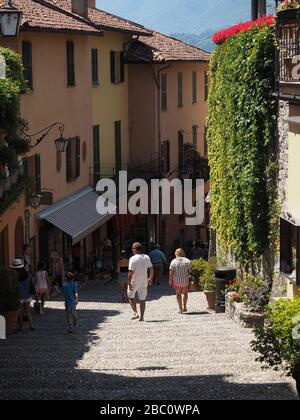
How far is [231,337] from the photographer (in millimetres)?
18141

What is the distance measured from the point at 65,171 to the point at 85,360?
1793 cm

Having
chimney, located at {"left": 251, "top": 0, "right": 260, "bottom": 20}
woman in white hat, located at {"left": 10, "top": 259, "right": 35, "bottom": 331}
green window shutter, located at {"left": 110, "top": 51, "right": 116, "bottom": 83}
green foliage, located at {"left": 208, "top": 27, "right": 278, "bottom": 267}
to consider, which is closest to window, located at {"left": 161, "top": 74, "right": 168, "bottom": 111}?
green window shutter, located at {"left": 110, "top": 51, "right": 116, "bottom": 83}

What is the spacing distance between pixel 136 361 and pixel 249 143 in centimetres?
521

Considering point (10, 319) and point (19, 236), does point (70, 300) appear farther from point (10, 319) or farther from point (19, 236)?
point (19, 236)

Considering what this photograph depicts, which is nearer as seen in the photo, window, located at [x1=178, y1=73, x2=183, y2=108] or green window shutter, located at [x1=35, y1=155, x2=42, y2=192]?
green window shutter, located at [x1=35, y1=155, x2=42, y2=192]

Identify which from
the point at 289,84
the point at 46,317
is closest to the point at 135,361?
the point at 289,84

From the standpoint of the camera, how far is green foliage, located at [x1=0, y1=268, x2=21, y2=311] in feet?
62.6

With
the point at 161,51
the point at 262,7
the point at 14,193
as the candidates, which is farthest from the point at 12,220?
the point at 161,51

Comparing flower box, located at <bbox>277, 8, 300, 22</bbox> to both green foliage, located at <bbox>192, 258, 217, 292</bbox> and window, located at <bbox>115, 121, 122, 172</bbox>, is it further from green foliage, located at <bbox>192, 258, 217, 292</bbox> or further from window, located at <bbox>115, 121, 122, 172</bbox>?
window, located at <bbox>115, 121, 122, 172</bbox>

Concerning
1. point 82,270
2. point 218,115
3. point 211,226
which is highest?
point 218,115

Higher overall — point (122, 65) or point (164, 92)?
point (122, 65)

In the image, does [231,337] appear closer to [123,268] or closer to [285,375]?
[285,375]

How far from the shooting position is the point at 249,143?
63.8ft

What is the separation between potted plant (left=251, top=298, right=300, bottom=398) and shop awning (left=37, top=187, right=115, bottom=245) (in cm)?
1618
